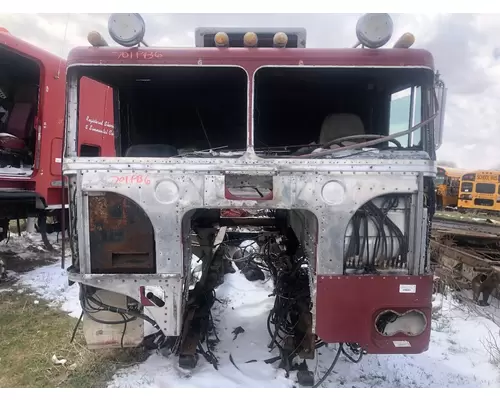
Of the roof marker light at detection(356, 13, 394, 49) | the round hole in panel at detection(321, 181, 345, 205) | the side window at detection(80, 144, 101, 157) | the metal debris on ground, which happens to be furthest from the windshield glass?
the side window at detection(80, 144, 101, 157)

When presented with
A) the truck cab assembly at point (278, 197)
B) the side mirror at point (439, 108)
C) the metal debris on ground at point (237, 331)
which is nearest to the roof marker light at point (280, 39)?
the truck cab assembly at point (278, 197)

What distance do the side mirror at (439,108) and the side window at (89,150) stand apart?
482 cm

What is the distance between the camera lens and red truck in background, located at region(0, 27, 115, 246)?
17.7 feet

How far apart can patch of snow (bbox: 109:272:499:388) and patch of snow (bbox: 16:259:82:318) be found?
6.08ft

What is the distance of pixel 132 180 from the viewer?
8.66 feet

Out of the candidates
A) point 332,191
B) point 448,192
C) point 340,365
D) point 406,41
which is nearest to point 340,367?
point 340,365

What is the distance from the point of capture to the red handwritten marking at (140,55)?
2.67 metres

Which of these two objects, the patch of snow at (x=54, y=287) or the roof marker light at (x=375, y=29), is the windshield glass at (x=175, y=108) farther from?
the patch of snow at (x=54, y=287)

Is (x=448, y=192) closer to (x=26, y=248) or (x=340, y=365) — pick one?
(x=340, y=365)

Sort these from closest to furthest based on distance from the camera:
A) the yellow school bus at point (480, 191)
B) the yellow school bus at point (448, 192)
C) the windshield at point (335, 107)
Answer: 1. the windshield at point (335, 107)
2. the yellow school bus at point (480, 191)
3. the yellow school bus at point (448, 192)

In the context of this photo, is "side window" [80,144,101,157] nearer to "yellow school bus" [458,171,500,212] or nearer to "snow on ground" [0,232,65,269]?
"snow on ground" [0,232,65,269]

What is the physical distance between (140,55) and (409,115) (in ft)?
6.92

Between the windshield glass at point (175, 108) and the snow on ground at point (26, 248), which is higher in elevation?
the windshield glass at point (175, 108)

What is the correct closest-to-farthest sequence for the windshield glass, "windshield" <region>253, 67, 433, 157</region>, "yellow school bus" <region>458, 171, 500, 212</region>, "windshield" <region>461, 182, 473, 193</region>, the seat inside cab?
"windshield" <region>253, 67, 433, 157</region>, the windshield glass, the seat inside cab, "yellow school bus" <region>458, 171, 500, 212</region>, "windshield" <region>461, 182, 473, 193</region>
